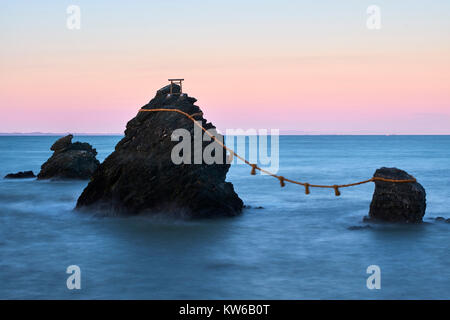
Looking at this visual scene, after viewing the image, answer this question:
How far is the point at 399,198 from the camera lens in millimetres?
13586

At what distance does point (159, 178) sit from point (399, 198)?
667cm

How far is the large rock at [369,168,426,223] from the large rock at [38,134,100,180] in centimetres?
1782

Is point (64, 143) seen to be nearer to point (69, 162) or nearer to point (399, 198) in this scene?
point (69, 162)

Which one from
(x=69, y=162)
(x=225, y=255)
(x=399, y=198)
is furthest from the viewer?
(x=69, y=162)

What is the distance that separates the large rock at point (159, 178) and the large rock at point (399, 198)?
436 cm

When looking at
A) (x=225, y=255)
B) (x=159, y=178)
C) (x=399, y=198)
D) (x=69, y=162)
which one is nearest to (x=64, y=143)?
(x=69, y=162)

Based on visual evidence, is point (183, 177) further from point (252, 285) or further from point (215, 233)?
point (252, 285)

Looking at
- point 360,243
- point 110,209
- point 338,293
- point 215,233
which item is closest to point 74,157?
point 110,209

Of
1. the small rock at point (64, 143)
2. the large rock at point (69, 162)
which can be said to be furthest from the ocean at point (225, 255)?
the small rock at point (64, 143)

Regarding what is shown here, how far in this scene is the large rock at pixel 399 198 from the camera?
13438mm

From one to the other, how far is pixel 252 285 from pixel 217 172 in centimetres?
625

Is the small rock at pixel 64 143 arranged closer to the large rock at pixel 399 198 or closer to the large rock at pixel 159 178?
the large rock at pixel 159 178
